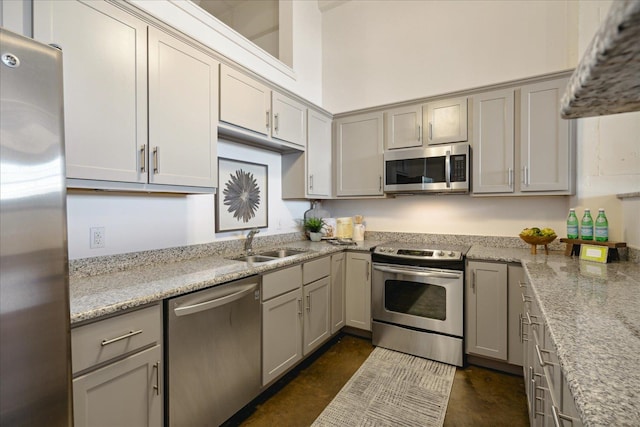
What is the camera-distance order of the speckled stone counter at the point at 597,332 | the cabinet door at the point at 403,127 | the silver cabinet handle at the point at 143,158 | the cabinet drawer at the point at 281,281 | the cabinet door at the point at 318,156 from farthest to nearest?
the cabinet door at the point at 318,156 < the cabinet door at the point at 403,127 < the cabinet drawer at the point at 281,281 < the silver cabinet handle at the point at 143,158 < the speckled stone counter at the point at 597,332

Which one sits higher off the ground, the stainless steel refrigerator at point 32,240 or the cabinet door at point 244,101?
the cabinet door at point 244,101

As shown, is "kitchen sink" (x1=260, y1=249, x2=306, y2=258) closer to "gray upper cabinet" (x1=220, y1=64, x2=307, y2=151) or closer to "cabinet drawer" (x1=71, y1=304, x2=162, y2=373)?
"gray upper cabinet" (x1=220, y1=64, x2=307, y2=151)

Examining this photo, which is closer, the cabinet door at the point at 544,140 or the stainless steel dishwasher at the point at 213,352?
the stainless steel dishwasher at the point at 213,352

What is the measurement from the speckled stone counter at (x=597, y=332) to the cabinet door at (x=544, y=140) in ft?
2.75

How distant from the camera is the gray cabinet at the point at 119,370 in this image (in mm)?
1116

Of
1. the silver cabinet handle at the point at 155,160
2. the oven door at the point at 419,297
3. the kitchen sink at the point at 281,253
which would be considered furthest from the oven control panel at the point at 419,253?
the silver cabinet handle at the point at 155,160

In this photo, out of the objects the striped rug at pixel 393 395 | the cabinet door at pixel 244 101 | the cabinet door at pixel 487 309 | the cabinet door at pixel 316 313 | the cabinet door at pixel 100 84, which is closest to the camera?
the cabinet door at pixel 100 84

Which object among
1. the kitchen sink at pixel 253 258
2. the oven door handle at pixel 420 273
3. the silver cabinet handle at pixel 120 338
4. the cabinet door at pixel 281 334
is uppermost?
the kitchen sink at pixel 253 258

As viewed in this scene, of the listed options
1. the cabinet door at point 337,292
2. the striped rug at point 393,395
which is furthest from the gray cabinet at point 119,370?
the cabinet door at point 337,292

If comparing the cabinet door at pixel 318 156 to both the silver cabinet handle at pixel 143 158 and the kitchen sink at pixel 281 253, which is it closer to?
the kitchen sink at pixel 281 253

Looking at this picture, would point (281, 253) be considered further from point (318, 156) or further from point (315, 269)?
point (318, 156)

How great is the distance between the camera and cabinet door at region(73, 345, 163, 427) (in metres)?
1.13

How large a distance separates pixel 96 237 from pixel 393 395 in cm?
215

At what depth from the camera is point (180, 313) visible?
143 centimetres
